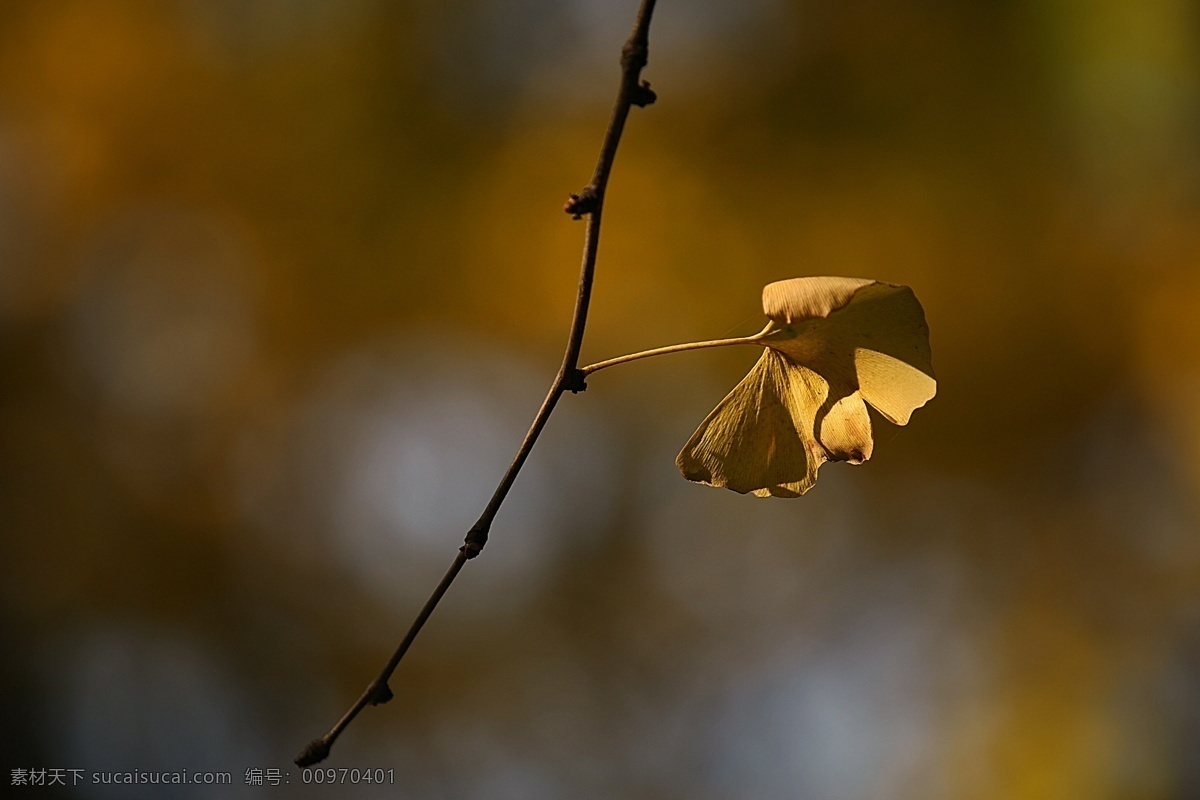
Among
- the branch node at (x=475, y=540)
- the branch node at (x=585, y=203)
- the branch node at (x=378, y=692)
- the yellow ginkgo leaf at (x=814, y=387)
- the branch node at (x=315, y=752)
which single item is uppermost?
the branch node at (x=585, y=203)

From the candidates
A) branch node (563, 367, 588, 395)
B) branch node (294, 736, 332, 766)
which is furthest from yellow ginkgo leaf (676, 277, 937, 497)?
branch node (294, 736, 332, 766)

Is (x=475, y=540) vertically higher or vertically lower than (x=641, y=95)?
lower

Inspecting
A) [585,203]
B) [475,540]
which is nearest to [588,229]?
[585,203]

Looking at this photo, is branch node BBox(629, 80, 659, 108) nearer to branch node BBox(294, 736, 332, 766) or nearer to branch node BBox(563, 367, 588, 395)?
branch node BBox(563, 367, 588, 395)

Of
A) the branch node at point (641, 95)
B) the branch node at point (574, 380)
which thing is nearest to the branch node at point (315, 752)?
the branch node at point (574, 380)

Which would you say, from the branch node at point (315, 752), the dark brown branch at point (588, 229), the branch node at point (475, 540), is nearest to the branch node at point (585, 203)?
the dark brown branch at point (588, 229)

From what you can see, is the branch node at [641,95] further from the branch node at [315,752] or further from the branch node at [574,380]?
the branch node at [315,752]

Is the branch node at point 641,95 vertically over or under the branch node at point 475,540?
over

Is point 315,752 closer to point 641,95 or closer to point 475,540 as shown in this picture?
point 475,540

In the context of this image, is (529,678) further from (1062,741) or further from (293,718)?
(1062,741)

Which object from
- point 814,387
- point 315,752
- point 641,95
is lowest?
point 315,752
